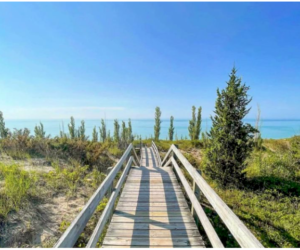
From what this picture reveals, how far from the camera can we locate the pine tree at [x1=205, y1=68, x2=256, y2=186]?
5.94 meters

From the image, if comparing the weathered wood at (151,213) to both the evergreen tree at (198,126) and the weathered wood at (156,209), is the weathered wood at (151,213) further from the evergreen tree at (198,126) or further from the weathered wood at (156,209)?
the evergreen tree at (198,126)

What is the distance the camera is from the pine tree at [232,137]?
5941mm

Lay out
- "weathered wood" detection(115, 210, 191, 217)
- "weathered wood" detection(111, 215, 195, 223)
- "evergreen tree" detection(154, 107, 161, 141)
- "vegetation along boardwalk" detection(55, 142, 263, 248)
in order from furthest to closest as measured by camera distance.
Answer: "evergreen tree" detection(154, 107, 161, 141)
"weathered wood" detection(115, 210, 191, 217)
"weathered wood" detection(111, 215, 195, 223)
"vegetation along boardwalk" detection(55, 142, 263, 248)

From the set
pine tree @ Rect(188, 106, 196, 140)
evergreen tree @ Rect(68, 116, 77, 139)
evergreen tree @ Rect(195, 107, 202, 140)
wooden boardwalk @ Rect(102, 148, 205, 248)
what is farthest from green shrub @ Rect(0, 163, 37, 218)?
evergreen tree @ Rect(68, 116, 77, 139)

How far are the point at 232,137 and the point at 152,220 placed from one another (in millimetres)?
4139

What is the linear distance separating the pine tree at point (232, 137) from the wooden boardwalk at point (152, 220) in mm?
2130

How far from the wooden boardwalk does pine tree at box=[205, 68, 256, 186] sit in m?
2.13

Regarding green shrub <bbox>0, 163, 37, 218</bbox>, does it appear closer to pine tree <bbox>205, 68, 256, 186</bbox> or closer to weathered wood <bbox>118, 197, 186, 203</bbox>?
weathered wood <bbox>118, 197, 186, 203</bbox>

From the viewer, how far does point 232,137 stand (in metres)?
5.92

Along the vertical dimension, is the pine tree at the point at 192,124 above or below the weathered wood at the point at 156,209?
above

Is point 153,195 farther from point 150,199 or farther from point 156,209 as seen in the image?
point 156,209

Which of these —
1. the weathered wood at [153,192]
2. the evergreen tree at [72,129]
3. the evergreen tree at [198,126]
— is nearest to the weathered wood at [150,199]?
the weathered wood at [153,192]

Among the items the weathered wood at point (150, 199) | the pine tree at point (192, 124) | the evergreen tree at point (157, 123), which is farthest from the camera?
the evergreen tree at point (157, 123)

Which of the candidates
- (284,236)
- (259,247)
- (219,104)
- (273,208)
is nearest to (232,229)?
(259,247)
